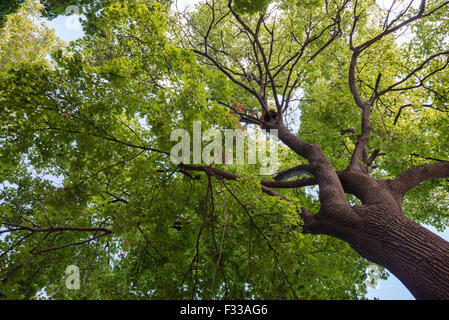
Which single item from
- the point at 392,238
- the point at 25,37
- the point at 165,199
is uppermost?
the point at 25,37

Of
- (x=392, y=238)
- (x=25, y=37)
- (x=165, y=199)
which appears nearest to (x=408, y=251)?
(x=392, y=238)

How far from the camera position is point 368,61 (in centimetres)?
812

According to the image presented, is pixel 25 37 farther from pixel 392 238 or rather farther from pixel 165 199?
pixel 392 238

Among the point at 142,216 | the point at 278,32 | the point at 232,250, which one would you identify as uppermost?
the point at 278,32

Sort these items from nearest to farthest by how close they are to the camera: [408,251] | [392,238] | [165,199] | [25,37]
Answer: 1. [408,251]
2. [392,238]
3. [165,199]
4. [25,37]

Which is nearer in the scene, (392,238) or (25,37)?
(392,238)

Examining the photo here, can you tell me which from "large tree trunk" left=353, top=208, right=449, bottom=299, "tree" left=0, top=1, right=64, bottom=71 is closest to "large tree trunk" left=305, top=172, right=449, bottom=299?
"large tree trunk" left=353, top=208, right=449, bottom=299

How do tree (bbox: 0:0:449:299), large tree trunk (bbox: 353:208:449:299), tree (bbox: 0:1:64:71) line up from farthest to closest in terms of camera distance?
tree (bbox: 0:1:64:71) → tree (bbox: 0:0:449:299) → large tree trunk (bbox: 353:208:449:299)

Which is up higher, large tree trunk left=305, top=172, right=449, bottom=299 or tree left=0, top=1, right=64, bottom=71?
tree left=0, top=1, right=64, bottom=71

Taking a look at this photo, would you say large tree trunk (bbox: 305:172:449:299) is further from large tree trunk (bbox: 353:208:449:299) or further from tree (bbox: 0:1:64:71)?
tree (bbox: 0:1:64:71)

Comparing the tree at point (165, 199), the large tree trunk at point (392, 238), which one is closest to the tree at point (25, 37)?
the tree at point (165, 199)
